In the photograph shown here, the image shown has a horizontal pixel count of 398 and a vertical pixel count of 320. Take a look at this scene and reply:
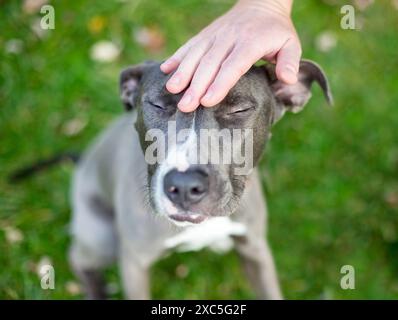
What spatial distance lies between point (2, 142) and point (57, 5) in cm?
131

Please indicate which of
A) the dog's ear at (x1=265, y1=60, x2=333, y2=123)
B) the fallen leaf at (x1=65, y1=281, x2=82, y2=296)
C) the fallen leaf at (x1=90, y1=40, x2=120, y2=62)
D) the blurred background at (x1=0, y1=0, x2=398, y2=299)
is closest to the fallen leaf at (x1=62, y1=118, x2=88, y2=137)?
the blurred background at (x1=0, y1=0, x2=398, y2=299)

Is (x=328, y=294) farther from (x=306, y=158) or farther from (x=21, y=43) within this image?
(x=21, y=43)

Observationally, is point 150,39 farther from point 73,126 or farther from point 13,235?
point 13,235

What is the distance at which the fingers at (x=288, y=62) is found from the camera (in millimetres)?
→ 2670

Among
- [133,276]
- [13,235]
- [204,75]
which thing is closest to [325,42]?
[133,276]

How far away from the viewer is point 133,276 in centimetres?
378

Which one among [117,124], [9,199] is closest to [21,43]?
[9,199]

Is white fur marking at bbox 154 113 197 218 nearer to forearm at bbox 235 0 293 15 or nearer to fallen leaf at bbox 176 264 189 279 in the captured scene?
forearm at bbox 235 0 293 15

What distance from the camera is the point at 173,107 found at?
9.54 ft

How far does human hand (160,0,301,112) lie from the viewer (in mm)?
2592

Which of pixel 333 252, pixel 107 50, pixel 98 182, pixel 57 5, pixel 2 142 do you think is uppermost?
pixel 57 5

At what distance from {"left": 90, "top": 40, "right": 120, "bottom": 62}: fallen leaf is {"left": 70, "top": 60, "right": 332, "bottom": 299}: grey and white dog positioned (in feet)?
3.82

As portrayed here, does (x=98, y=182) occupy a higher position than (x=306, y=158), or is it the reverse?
(x=306, y=158)

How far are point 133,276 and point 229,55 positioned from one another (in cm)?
170
